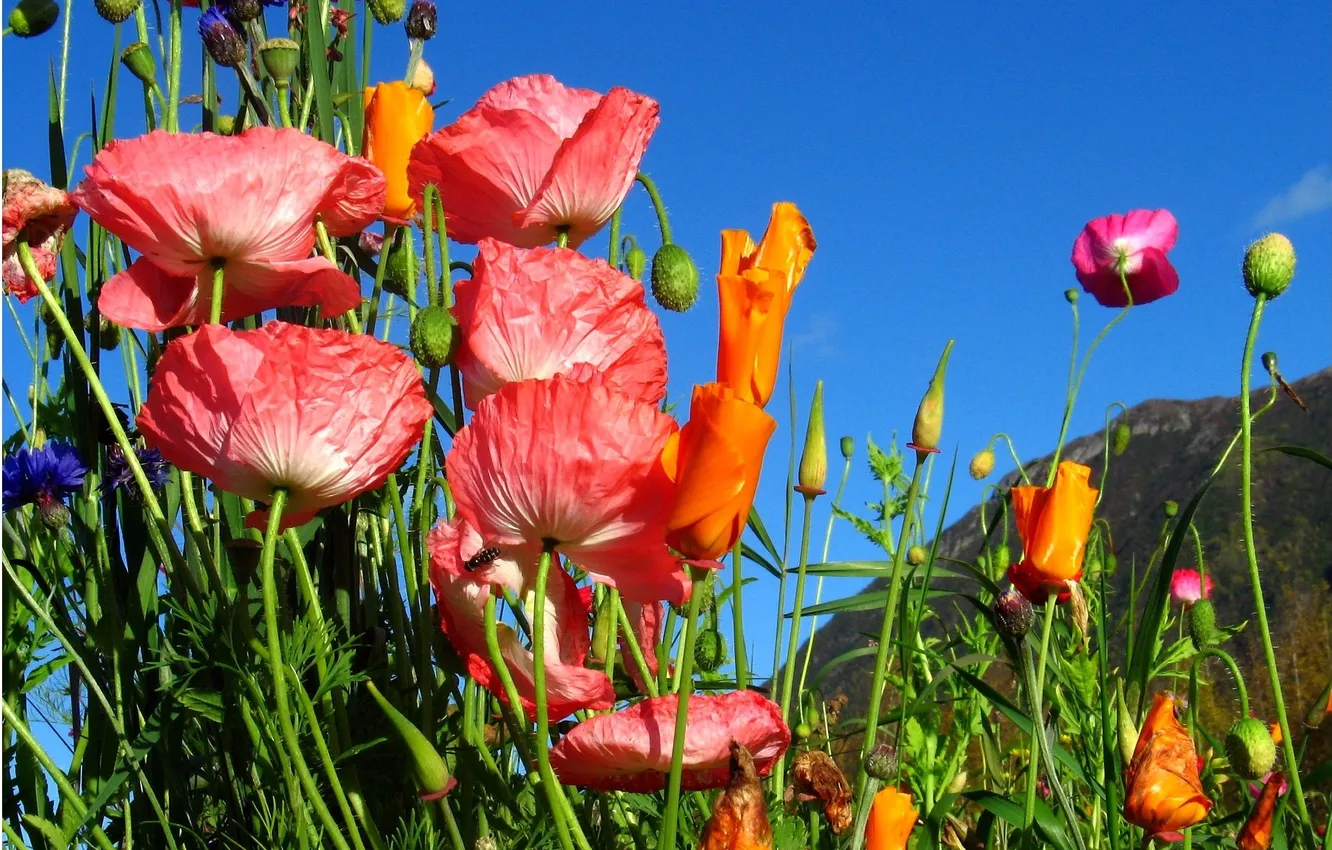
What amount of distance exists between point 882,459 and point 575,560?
6.59 feet

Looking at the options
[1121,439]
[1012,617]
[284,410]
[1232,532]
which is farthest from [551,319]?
[1232,532]

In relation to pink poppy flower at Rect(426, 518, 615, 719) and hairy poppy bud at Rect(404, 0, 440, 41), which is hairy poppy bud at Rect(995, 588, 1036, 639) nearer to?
pink poppy flower at Rect(426, 518, 615, 719)

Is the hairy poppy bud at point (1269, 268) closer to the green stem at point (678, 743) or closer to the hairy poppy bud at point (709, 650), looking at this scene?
the hairy poppy bud at point (709, 650)

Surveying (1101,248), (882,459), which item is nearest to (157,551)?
(882,459)

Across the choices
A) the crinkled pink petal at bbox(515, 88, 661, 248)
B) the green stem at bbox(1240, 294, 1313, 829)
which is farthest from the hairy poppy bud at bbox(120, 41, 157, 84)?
the green stem at bbox(1240, 294, 1313, 829)

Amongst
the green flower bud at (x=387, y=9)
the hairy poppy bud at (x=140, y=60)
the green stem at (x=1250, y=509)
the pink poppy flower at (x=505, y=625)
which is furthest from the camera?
the green flower bud at (x=387, y=9)

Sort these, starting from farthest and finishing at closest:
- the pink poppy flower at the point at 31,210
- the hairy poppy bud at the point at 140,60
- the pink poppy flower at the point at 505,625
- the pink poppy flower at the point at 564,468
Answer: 1. the hairy poppy bud at the point at 140,60
2. the pink poppy flower at the point at 31,210
3. the pink poppy flower at the point at 505,625
4. the pink poppy flower at the point at 564,468

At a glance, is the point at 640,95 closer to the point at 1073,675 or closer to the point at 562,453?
the point at 562,453

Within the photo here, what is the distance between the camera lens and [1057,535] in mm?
1396

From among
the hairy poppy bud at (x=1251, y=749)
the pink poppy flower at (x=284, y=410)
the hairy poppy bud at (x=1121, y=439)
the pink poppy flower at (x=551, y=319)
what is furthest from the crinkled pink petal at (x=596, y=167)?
the hairy poppy bud at (x=1121, y=439)

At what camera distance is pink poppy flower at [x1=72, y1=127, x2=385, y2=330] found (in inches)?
39.3

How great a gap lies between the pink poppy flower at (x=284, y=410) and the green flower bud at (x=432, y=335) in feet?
0.14

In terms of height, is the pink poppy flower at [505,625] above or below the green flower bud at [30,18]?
below

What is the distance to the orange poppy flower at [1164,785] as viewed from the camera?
1134 millimetres
